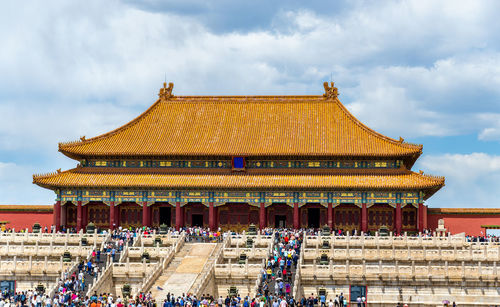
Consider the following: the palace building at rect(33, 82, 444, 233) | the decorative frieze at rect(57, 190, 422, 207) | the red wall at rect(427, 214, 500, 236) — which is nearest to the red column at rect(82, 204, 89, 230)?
the palace building at rect(33, 82, 444, 233)

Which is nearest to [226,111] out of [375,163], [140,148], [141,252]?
[140,148]

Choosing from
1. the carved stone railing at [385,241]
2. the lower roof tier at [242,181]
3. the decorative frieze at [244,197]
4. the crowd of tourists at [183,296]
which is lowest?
the crowd of tourists at [183,296]

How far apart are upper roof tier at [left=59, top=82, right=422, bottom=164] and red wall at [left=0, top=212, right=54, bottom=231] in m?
6.77

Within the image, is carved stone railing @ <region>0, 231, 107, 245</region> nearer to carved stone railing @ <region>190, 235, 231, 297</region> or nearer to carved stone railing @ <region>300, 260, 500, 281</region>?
carved stone railing @ <region>190, 235, 231, 297</region>

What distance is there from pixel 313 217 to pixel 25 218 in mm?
28762

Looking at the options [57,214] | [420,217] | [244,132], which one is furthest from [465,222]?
[57,214]

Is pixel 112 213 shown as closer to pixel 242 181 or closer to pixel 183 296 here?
pixel 242 181

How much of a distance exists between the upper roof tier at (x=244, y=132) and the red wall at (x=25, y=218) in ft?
22.2

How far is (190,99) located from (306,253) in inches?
1447

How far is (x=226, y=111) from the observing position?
7981cm

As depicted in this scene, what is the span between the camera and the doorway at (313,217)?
2822 inches

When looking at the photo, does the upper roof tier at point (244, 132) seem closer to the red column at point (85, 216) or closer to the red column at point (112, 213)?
the red column at point (112, 213)

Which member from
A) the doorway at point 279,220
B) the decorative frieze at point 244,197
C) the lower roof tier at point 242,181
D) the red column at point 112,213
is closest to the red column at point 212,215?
the decorative frieze at point 244,197

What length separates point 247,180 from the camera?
233ft
